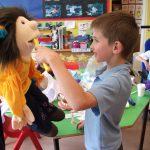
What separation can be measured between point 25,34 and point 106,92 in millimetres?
373

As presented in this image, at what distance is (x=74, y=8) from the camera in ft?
10.4

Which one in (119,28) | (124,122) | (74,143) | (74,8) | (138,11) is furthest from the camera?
(138,11)

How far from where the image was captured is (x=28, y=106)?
104 centimetres

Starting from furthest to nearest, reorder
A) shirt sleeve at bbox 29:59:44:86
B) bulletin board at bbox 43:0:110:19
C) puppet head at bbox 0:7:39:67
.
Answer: bulletin board at bbox 43:0:110:19
shirt sleeve at bbox 29:59:44:86
puppet head at bbox 0:7:39:67

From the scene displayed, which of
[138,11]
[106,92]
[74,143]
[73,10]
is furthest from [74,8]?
[106,92]

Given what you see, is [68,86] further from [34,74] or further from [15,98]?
[34,74]

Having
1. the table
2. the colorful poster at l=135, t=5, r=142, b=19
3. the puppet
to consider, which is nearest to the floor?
the table

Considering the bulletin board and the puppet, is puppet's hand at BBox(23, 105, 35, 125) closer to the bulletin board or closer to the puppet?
the puppet

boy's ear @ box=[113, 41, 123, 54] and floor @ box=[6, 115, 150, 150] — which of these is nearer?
boy's ear @ box=[113, 41, 123, 54]

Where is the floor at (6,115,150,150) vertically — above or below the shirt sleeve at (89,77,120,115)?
below

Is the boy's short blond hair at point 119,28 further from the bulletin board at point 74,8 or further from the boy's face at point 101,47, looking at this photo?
the bulletin board at point 74,8

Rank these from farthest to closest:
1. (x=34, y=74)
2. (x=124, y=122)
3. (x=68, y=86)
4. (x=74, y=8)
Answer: (x=74, y=8) → (x=124, y=122) → (x=34, y=74) → (x=68, y=86)

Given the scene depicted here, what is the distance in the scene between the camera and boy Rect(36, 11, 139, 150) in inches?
29.8

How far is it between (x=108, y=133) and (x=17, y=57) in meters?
0.46
